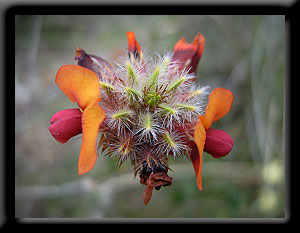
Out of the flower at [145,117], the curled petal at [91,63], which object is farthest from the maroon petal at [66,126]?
the curled petal at [91,63]

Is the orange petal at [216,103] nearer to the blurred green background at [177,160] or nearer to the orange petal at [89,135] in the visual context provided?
the orange petal at [89,135]

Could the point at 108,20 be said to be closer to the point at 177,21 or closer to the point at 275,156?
the point at 177,21

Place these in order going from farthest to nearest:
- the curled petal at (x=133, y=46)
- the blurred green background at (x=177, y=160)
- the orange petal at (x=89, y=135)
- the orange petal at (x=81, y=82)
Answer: the blurred green background at (x=177, y=160)
the curled petal at (x=133, y=46)
the orange petal at (x=81, y=82)
the orange petal at (x=89, y=135)

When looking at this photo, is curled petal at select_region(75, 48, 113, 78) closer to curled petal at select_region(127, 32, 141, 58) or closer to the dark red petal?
curled petal at select_region(127, 32, 141, 58)

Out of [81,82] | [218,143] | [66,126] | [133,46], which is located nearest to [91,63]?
[133,46]

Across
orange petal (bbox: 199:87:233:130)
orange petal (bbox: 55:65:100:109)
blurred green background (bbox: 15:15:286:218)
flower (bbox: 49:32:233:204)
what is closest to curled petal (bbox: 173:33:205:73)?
flower (bbox: 49:32:233:204)

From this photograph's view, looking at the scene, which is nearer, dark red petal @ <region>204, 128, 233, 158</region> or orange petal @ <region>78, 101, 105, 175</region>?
orange petal @ <region>78, 101, 105, 175</region>

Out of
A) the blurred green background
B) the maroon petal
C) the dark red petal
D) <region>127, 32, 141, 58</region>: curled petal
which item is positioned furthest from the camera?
the blurred green background
